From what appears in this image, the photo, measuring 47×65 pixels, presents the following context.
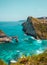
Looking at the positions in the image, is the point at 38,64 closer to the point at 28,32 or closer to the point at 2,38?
the point at 2,38

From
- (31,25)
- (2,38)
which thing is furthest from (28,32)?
(2,38)

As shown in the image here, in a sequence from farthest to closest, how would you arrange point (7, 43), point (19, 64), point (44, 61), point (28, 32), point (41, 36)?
point (28, 32) → point (41, 36) → point (7, 43) → point (44, 61) → point (19, 64)

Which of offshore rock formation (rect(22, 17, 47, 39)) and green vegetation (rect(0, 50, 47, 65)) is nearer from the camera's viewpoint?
green vegetation (rect(0, 50, 47, 65))

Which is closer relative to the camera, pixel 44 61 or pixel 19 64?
pixel 19 64

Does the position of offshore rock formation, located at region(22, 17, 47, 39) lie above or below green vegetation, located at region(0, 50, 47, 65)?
below

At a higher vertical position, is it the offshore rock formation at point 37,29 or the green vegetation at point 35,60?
the green vegetation at point 35,60

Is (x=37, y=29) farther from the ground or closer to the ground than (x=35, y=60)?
closer to the ground

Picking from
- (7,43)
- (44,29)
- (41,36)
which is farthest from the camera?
(44,29)

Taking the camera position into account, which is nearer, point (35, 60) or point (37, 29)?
point (35, 60)

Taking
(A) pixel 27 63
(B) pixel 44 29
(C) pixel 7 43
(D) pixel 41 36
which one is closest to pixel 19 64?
(A) pixel 27 63

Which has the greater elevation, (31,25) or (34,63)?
(34,63)

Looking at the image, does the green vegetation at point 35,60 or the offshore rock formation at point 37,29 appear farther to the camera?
the offshore rock formation at point 37,29
